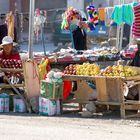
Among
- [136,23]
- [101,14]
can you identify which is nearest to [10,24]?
[101,14]

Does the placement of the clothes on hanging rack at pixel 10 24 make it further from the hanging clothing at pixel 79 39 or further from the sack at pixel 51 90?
the sack at pixel 51 90

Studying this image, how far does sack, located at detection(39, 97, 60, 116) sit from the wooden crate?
82cm

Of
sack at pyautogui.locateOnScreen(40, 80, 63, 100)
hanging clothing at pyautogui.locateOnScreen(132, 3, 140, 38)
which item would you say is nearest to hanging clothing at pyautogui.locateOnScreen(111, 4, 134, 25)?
hanging clothing at pyautogui.locateOnScreen(132, 3, 140, 38)

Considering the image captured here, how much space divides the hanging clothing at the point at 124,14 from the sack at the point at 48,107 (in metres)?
3.43

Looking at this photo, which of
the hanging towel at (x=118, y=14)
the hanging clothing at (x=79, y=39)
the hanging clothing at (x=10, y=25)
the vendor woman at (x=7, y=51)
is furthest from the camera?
the hanging clothing at (x=79, y=39)

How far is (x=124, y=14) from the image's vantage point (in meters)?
12.7

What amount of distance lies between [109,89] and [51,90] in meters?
1.07

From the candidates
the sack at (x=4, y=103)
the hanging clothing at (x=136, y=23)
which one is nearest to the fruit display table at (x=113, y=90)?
the sack at (x=4, y=103)

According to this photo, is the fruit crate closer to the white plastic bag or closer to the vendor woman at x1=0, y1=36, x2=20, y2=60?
the white plastic bag

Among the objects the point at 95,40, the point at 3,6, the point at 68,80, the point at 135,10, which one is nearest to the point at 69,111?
the point at 68,80

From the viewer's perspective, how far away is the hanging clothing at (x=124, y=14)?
1260 cm

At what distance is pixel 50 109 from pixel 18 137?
6.81ft

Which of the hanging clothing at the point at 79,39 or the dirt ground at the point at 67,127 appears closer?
the dirt ground at the point at 67,127

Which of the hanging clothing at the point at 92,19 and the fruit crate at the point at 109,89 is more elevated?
the hanging clothing at the point at 92,19
